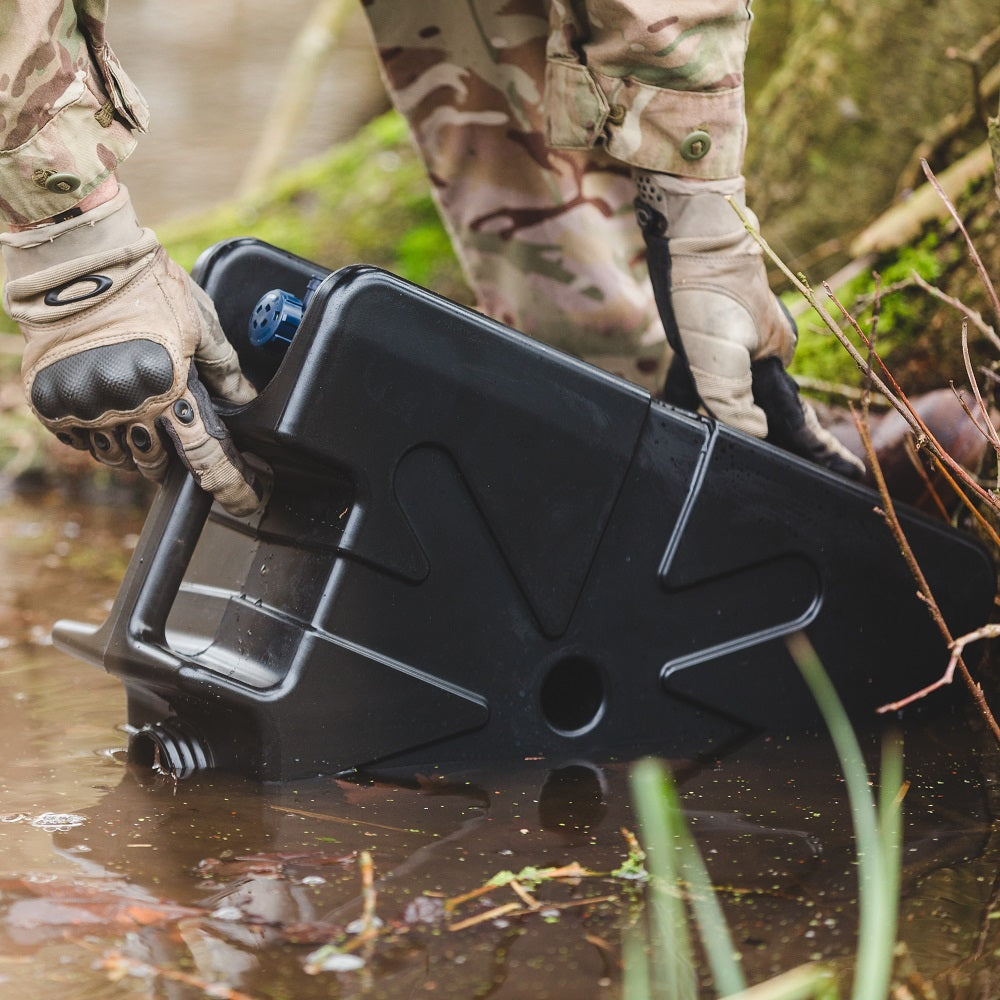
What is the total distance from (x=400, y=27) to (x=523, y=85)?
0.23 meters

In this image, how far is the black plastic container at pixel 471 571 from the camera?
4.96 ft

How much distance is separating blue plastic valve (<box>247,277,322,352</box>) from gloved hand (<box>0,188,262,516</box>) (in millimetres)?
71

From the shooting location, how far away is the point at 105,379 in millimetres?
1433

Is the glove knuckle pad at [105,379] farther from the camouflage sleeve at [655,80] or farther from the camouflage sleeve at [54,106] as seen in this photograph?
the camouflage sleeve at [655,80]

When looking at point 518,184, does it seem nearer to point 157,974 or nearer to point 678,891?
point 678,891

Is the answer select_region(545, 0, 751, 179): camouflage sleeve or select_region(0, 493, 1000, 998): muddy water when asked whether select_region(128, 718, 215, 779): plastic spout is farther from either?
select_region(545, 0, 751, 179): camouflage sleeve

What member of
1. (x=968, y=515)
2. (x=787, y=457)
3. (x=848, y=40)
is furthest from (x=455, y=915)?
(x=848, y=40)

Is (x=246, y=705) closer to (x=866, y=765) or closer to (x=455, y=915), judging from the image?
(x=455, y=915)

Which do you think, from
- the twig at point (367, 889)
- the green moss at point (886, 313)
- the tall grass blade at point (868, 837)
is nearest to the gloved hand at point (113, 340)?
the twig at point (367, 889)

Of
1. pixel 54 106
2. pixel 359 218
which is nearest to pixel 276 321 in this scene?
pixel 54 106

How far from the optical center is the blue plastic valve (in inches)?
61.0

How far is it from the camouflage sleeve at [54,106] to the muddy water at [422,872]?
0.70 m

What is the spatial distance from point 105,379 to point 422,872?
0.65 metres

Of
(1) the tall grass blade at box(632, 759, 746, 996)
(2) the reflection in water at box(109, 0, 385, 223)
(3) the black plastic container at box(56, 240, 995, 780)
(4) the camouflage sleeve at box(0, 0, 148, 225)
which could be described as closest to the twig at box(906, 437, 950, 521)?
(3) the black plastic container at box(56, 240, 995, 780)
